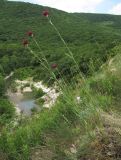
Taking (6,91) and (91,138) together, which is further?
(6,91)

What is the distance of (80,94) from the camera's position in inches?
202

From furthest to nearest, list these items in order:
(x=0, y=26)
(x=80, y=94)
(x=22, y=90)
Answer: (x=0, y=26), (x=22, y=90), (x=80, y=94)

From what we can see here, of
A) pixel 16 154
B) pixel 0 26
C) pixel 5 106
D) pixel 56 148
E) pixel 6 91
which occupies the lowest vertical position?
pixel 0 26

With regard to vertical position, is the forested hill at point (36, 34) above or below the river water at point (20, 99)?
below

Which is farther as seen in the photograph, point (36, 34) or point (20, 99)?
point (36, 34)

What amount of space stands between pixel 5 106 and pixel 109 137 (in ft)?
112

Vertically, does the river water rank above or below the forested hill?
above

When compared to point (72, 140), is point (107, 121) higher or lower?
higher

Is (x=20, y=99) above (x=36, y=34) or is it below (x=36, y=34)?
above

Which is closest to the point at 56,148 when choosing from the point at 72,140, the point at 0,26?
the point at 72,140

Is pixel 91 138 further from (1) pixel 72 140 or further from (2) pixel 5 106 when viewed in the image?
(2) pixel 5 106

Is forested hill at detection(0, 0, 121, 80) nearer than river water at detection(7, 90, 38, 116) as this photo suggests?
No

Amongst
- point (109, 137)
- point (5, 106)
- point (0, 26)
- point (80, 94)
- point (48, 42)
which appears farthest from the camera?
point (0, 26)

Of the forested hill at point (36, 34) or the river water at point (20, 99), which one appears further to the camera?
the forested hill at point (36, 34)
